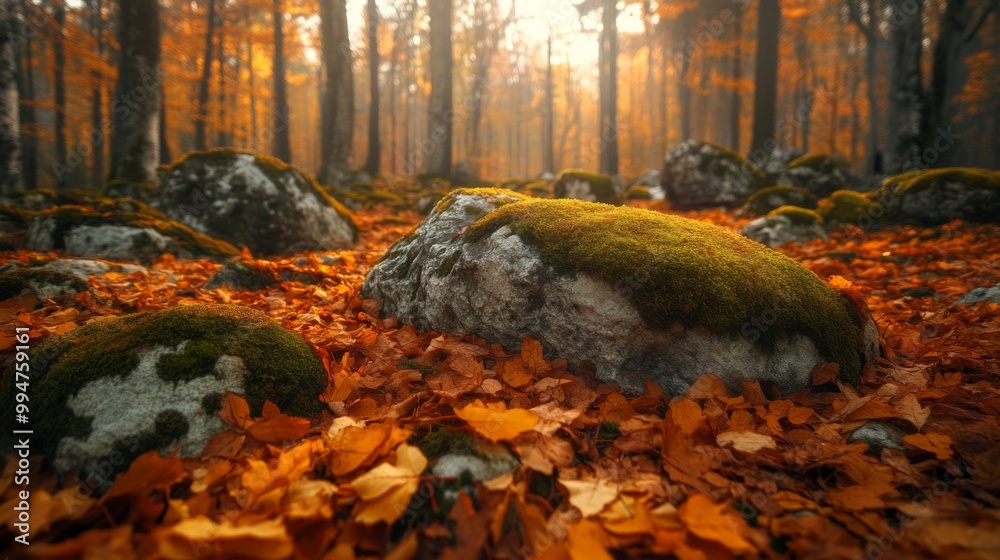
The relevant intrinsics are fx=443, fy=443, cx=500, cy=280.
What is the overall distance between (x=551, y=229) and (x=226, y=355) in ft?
5.27

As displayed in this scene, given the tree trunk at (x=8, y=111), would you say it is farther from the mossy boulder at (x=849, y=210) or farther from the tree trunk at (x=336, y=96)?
the mossy boulder at (x=849, y=210)

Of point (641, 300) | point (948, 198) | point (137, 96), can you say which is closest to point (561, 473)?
point (641, 300)

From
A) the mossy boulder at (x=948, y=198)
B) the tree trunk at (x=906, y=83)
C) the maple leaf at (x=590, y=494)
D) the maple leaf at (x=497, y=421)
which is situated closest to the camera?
the maple leaf at (x=590, y=494)

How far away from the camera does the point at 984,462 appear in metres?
1.40

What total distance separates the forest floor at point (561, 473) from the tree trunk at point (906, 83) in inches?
355

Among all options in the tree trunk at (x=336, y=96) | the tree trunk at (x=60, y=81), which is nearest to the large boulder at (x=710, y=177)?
the tree trunk at (x=336, y=96)

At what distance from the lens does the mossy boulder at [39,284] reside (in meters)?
2.59

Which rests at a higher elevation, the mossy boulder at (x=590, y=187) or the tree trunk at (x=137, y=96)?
the tree trunk at (x=137, y=96)

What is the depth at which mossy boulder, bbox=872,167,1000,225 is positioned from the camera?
535 cm

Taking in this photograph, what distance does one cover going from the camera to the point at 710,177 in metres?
9.12

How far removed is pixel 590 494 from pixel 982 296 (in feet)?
11.4

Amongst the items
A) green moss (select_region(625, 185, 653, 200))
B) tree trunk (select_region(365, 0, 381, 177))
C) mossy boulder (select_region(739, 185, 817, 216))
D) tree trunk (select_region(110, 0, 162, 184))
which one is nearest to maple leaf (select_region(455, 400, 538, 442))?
mossy boulder (select_region(739, 185, 817, 216))

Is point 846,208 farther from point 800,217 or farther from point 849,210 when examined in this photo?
point 800,217

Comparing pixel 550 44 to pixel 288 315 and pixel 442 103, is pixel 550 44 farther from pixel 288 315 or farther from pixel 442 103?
pixel 288 315
